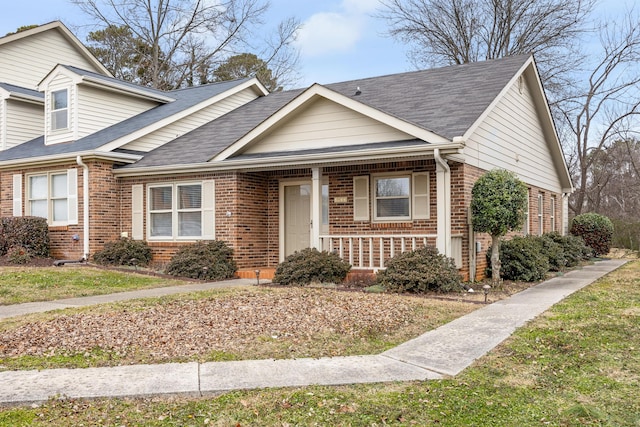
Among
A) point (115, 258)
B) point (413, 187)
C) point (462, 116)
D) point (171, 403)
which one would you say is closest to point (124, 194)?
point (115, 258)

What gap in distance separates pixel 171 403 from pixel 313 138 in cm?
948

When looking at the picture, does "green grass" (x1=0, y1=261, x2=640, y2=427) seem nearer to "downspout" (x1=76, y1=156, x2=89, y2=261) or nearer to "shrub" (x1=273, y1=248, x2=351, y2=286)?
"shrub" (x1=273, y1=248, x2=351, y2=286)

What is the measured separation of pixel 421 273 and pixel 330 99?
4.69 m

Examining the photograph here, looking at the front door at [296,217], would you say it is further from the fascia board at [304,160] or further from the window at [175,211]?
the window at [175,211]

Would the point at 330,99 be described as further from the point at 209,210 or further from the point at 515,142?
the point at 515,142

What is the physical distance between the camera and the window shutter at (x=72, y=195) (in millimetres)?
15430

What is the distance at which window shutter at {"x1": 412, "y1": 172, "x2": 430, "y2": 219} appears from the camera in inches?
494

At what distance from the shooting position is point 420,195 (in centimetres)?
1261

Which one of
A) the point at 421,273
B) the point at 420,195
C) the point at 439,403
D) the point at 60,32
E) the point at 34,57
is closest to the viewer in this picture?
the point at 439,403

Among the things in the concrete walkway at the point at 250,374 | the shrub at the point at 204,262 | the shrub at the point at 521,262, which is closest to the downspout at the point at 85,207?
the shrub at the point at 204,262

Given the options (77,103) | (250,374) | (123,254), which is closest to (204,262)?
(123,254)

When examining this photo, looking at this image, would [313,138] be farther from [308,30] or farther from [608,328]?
[308,30]

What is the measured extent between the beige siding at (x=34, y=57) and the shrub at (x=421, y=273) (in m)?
16.4

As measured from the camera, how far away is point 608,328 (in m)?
7.08
